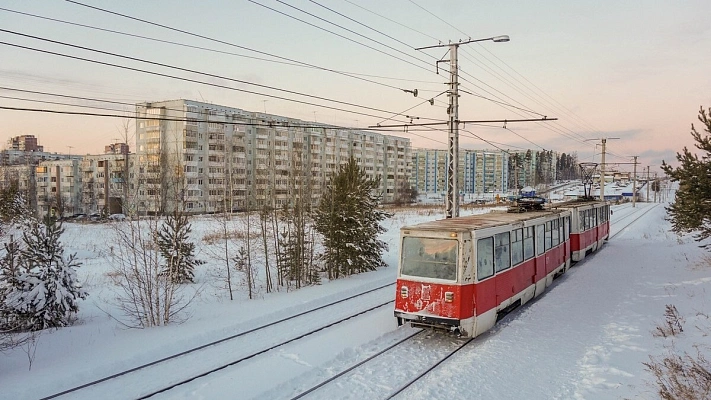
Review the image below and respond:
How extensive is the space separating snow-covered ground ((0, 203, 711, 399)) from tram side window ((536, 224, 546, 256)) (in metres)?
1.47

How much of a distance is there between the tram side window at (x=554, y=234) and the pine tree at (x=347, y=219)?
7.06 metres

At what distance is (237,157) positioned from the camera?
6988 cm

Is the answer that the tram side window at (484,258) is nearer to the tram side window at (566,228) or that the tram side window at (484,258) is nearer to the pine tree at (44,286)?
the tram side window at (566,228)

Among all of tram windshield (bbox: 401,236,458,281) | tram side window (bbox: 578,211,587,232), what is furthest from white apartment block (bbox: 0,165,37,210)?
tram side window (bbox: 578,211,587,232)

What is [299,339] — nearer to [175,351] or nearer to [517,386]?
[175,351]

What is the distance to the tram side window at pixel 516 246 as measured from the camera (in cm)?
1255

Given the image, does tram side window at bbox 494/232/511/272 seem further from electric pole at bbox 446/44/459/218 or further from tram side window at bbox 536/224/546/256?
electric pole at bbox 446/44/459/218

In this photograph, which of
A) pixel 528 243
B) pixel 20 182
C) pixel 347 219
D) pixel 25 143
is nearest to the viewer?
pixel 528 243

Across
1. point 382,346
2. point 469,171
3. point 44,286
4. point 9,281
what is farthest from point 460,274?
point 469,171

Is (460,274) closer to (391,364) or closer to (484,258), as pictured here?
(484,258)

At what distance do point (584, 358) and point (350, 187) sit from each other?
12192 millimetres

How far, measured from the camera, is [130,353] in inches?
407

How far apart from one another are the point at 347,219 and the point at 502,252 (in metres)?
8.90

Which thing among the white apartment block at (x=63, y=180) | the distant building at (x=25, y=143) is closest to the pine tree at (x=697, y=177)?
the white apartment block at (x=63, y=180)
